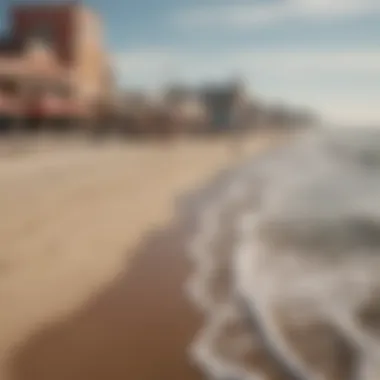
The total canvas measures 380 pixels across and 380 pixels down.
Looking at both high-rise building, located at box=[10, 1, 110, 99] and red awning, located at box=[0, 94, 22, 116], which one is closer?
high-rise building, located at box=[10, 1, 110, 99]

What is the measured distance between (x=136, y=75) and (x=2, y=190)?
0.94 meters

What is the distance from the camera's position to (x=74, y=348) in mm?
1245

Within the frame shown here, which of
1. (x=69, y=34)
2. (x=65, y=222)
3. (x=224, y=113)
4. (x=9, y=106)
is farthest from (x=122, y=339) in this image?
(x=224, y=113)

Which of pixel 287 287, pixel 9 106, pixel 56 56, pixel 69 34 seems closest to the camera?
pixel 287 287

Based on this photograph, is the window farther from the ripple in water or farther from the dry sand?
the ripple in water

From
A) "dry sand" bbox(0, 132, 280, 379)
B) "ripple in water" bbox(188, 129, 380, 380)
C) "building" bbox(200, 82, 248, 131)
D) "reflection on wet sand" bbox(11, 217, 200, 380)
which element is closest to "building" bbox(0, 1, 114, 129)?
"dry sand" bbox(0, 132, 280, 379)

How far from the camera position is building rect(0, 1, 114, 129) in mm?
3637

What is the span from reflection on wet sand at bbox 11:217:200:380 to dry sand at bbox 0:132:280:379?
0.04 meters

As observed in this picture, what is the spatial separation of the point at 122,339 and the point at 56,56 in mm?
3760

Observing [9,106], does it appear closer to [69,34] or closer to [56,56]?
[56,56]

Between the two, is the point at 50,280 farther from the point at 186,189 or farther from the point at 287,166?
the point at 287,166

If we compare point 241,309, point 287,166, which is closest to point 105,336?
point 241,309

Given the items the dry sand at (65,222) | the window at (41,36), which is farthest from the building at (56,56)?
the dry sand at (65,222)

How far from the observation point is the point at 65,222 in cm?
254
